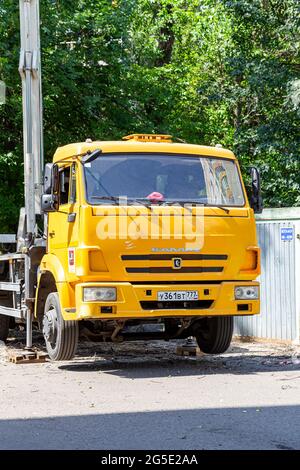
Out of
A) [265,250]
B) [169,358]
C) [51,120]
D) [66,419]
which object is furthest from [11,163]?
[66,419]

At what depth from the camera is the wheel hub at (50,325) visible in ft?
38.7

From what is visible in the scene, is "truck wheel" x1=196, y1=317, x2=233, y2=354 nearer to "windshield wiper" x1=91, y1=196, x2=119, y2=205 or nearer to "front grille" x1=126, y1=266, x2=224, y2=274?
"front grille" x1=126, y1=266, x2=224, y2=274

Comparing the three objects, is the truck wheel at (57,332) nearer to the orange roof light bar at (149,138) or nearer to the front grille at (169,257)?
the front grille at (169,257)

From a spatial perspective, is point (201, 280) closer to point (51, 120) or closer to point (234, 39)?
point (51, 120)

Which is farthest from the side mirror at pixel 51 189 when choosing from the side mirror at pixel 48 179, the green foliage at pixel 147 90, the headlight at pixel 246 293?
the green foliage at pixel 147 90

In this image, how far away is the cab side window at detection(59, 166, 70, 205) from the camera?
1162cm

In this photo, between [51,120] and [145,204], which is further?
[51,120]

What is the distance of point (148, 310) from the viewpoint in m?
11.0

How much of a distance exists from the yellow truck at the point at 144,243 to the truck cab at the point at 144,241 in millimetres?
13
